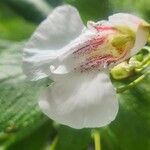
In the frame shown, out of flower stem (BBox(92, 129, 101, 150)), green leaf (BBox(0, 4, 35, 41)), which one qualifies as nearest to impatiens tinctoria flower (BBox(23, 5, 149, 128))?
flower stem (BBox(92, 129, 101, 150))

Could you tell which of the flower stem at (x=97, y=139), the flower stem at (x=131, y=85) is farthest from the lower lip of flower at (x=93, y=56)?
the flower stem at (x=97, y=139)

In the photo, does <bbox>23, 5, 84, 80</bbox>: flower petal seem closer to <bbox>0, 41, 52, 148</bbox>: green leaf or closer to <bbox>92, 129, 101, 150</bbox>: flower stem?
<bbox>0, 41, 52, 148</bbox>: green leaf

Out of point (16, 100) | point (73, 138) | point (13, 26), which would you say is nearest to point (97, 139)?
point (73, 138)

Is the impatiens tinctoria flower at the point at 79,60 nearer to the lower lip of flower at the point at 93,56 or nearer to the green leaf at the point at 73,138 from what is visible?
the lower lip of flower at the point at 93,56

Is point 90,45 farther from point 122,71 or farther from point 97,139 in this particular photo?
point 97,139

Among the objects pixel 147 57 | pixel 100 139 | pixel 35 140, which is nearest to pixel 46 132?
pixel 35 140

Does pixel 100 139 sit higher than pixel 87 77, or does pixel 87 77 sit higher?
pixel 87 77

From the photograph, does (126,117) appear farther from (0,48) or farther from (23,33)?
(23,33)
